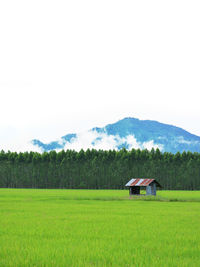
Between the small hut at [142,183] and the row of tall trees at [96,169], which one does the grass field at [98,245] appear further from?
the row of tall trees at [96,169]

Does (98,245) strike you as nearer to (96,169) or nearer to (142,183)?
(142,183)

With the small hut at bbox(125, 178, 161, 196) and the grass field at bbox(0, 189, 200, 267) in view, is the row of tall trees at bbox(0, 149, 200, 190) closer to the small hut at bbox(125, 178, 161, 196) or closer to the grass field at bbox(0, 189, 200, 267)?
the small hut at bbox(125, 178, 161, 196)

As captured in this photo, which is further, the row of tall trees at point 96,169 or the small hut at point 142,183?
the row of tall trees at point 96,169

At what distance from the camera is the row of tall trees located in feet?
389

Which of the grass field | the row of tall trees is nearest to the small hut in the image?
the grass field

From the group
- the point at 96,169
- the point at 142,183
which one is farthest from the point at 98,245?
the point at 96,169

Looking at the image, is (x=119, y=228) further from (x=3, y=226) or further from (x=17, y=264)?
(x=17, y=264)

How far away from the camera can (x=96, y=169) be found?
12106 centimetres

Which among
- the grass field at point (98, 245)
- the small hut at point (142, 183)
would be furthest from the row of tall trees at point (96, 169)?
the grass field at point (98, 245)

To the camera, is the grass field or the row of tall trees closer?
the grass field

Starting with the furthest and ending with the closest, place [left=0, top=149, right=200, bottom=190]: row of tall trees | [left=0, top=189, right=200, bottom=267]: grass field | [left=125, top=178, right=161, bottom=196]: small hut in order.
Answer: [left=0, top=149, right=200, bottom=190]: row of tall trees, [left=125, top=178, right=161, bottom=196]: small hut, [left=0, top=189, right=200, bottom=267]: grass field

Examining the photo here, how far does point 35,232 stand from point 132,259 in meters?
7.07

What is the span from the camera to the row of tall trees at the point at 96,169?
389 feet

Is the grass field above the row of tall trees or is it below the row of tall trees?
below
